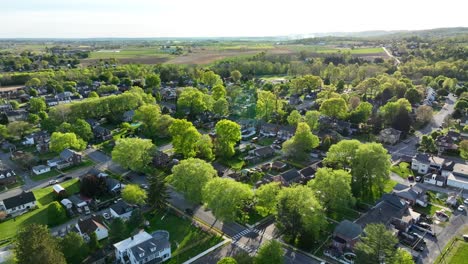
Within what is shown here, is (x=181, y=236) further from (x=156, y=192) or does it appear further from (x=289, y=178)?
(x=289, y=178)

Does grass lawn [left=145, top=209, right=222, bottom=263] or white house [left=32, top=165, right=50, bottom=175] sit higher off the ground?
white house [left=32, top=165, right=50, bottom=175]

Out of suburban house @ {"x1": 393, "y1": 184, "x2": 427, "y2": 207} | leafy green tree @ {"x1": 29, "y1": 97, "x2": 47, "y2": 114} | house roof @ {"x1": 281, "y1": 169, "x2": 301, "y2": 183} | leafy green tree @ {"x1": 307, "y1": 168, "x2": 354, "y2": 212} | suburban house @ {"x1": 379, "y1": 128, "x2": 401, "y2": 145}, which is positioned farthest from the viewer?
leafy green tree @ {"x1": 29, "y1": 97, "x2": 47, "y2": 114}

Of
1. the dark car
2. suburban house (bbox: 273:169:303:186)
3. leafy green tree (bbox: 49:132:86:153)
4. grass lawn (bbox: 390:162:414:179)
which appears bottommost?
grass lawn (bbox: 390:162:414:179)

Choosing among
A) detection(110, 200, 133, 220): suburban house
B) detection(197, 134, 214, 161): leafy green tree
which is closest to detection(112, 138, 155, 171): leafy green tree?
detection(197, 134, 214, 161): leafy green tree

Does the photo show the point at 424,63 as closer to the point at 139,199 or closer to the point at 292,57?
the point at 292,57

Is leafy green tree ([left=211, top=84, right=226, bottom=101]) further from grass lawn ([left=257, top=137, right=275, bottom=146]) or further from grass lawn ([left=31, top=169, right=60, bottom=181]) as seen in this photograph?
grass lawn ([left=31, top=169, right=60, bottom=181])

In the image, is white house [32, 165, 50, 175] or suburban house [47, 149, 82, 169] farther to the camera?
suburban house [47, 149, 82, 169]

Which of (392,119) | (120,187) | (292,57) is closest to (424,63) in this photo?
(292,57)

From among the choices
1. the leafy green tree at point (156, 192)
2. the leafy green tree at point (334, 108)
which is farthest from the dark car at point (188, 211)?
the leafy green tree at point (334, 108)

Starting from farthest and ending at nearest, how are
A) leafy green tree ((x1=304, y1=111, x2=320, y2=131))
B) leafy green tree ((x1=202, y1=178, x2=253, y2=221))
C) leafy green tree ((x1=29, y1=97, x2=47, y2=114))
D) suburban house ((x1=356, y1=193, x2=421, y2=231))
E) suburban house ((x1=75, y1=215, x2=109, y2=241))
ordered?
leafy green tree ((x1=29, y1=97, x2=47, y2=114)) → leafy green tree ((x1=304, y1=111, x2=320, y2=131)) → suburban house ((x1=356, y1=193, x2=421, y2=231)) → leafy green tree ((x1=202, y1=178, x2=253, y2=221)) → suburban house ((x1=75, y1=215, x2=109, y2=241))
